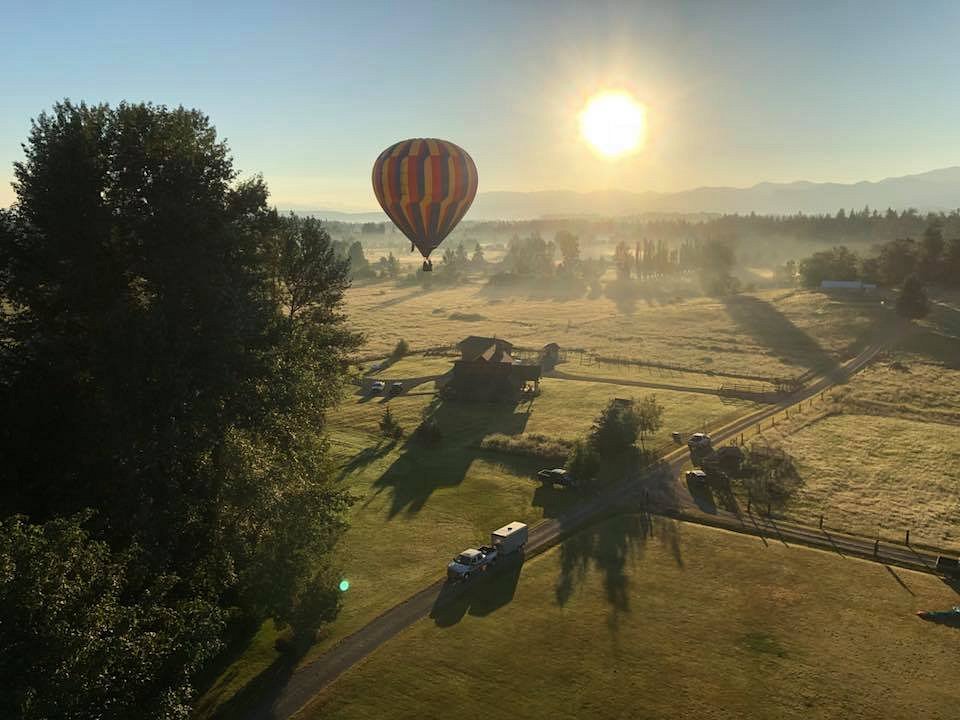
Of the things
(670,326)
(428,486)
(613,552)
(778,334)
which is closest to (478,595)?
(613,552)

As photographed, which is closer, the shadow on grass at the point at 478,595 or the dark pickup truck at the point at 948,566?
the shadow on grass at the point at 478,595

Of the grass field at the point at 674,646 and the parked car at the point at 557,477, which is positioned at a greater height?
the parked car at the point at 557,477

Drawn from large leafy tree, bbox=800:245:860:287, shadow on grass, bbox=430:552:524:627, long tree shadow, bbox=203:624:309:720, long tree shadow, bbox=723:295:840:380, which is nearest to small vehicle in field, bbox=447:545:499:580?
shadow on grass, bbox=430:552:524:627

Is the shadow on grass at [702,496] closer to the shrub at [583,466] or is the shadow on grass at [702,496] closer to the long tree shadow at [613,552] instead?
the long tree shadow at [613,552]

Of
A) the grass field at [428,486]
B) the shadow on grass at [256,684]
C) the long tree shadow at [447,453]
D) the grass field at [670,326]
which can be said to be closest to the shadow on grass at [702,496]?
the grass field at [428,486]

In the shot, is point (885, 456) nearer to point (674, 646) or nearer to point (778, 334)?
point (674, 646)

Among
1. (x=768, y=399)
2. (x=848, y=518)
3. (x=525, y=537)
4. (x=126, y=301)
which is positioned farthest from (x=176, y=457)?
(x=768, y=399)
